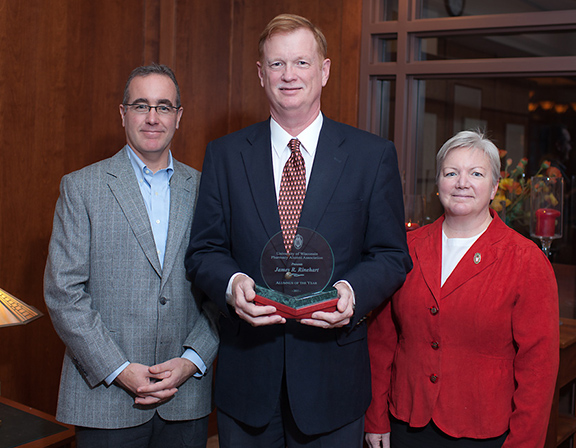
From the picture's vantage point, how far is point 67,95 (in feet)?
9.61

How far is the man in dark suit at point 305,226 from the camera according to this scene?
1.73 meters

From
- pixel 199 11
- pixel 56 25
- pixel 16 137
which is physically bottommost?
pixel 16 137

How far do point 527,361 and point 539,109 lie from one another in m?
2.03

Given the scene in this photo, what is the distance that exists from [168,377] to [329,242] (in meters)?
0.64

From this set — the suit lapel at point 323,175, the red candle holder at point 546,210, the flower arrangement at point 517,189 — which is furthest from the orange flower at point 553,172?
the suit lapel at point 323,175

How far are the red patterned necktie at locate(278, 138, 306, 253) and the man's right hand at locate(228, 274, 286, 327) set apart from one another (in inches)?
7.5

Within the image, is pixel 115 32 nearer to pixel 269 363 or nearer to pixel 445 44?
pixel 445 44

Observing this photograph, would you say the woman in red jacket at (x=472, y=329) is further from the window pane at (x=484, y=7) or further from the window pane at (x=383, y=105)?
the window pane at (x=383, y=105)

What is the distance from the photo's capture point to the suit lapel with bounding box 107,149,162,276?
6.20ft

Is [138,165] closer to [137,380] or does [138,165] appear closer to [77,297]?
[77,297]

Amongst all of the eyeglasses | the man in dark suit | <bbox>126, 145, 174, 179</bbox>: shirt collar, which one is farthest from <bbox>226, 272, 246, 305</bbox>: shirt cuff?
the eyeglasses

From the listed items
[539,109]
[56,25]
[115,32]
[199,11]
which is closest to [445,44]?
[539,109]

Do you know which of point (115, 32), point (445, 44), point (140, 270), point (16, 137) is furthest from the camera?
point (445, 44)

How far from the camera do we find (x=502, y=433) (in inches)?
69.5
